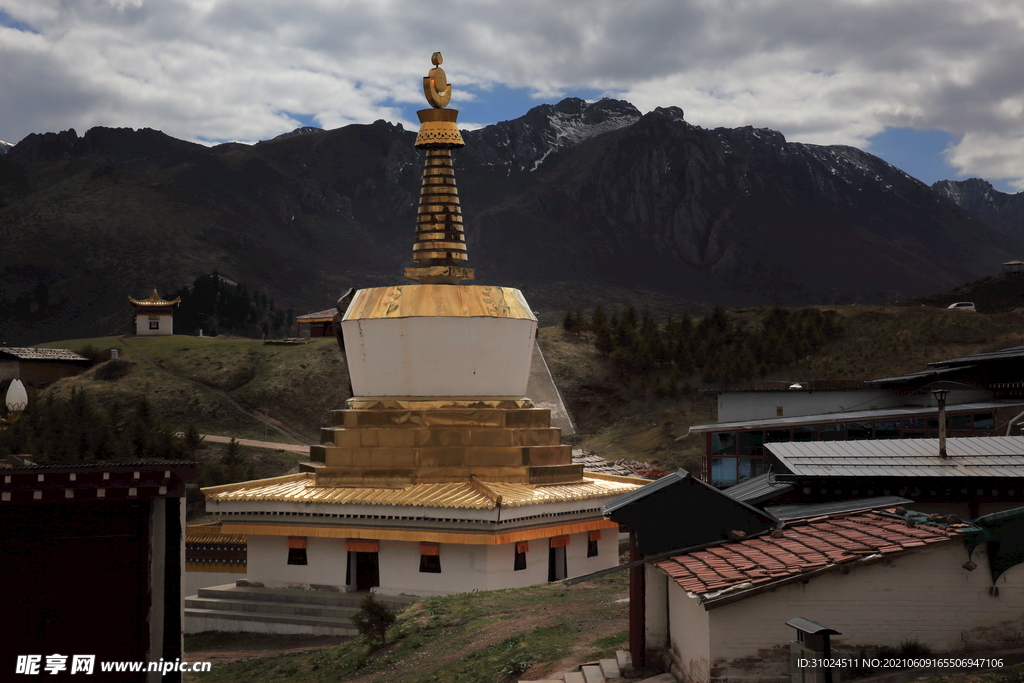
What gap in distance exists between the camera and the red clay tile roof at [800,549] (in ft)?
34.9

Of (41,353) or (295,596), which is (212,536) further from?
(41,353)

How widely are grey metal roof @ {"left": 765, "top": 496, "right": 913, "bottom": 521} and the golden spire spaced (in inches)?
576

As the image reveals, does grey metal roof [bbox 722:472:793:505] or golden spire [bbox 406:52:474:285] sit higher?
golden spire [bbox 406:52:474:285]

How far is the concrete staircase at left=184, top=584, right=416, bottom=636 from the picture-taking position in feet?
74.3

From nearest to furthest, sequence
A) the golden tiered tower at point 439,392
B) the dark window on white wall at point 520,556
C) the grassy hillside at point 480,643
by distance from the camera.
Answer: the grassy hillside at point 480,643 → the dark window on white wall at point 520,556 → the golden tiered tower at point 439,392

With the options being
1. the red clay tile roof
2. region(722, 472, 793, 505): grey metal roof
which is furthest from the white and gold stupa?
the red clay tile roof

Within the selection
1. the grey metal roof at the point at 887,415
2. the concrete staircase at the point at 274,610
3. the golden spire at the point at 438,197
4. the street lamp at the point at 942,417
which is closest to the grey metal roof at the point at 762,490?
the street lamp at the point at 942,417

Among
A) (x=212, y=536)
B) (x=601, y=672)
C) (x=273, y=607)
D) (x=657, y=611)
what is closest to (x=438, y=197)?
(x=212, y=536)

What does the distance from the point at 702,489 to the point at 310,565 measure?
1399cm

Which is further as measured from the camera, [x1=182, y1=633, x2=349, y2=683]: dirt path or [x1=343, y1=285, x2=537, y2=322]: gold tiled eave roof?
[x1=343, y1=285, x2=537, y2=322]: gold tiled eave roof

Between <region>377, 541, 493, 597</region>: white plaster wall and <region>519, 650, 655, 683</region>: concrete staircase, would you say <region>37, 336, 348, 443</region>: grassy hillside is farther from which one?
<region>519, 650, 655, 683</region>: concrete staircase

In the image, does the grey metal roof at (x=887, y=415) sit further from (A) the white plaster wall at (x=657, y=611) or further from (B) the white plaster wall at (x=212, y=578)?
(A) the white plaster wall at (x=657, y=611)

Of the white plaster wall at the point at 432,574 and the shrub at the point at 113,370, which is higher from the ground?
the shrub at the point at 113,370

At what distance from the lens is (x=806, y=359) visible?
61.0 meters
